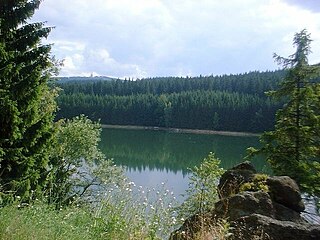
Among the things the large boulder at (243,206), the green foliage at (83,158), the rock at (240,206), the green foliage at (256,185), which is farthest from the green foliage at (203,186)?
the green foliage at (83,158)

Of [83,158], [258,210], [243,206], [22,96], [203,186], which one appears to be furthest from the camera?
[83,158]

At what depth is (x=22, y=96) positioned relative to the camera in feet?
31.0

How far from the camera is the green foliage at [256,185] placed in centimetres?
720

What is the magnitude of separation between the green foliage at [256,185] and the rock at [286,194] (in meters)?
0.13

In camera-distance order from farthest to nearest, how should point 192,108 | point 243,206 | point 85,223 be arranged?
1. point 192,108
2. point 243,206
3. point 85,223

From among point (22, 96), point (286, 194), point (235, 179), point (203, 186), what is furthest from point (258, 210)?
point (22, 96)

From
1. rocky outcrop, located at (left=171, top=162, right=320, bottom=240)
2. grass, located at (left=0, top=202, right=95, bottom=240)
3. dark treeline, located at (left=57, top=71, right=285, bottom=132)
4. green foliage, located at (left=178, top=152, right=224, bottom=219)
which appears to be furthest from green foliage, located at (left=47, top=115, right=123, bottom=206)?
dark treeline, located at (left=57, top=71, right=285, bottom=132)

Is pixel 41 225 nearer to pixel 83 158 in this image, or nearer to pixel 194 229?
pixel 194 229

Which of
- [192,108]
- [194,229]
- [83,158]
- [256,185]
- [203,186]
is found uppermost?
[256,185]

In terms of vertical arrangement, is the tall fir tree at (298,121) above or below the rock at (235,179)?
above

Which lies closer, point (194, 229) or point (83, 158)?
point (194, 229)

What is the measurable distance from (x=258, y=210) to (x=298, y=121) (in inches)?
200

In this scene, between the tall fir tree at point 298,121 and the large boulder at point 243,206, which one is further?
the tall fir tree at point 298,121

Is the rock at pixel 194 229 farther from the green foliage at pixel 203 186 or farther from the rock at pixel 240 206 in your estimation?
the green foliage at pixel 203 186
